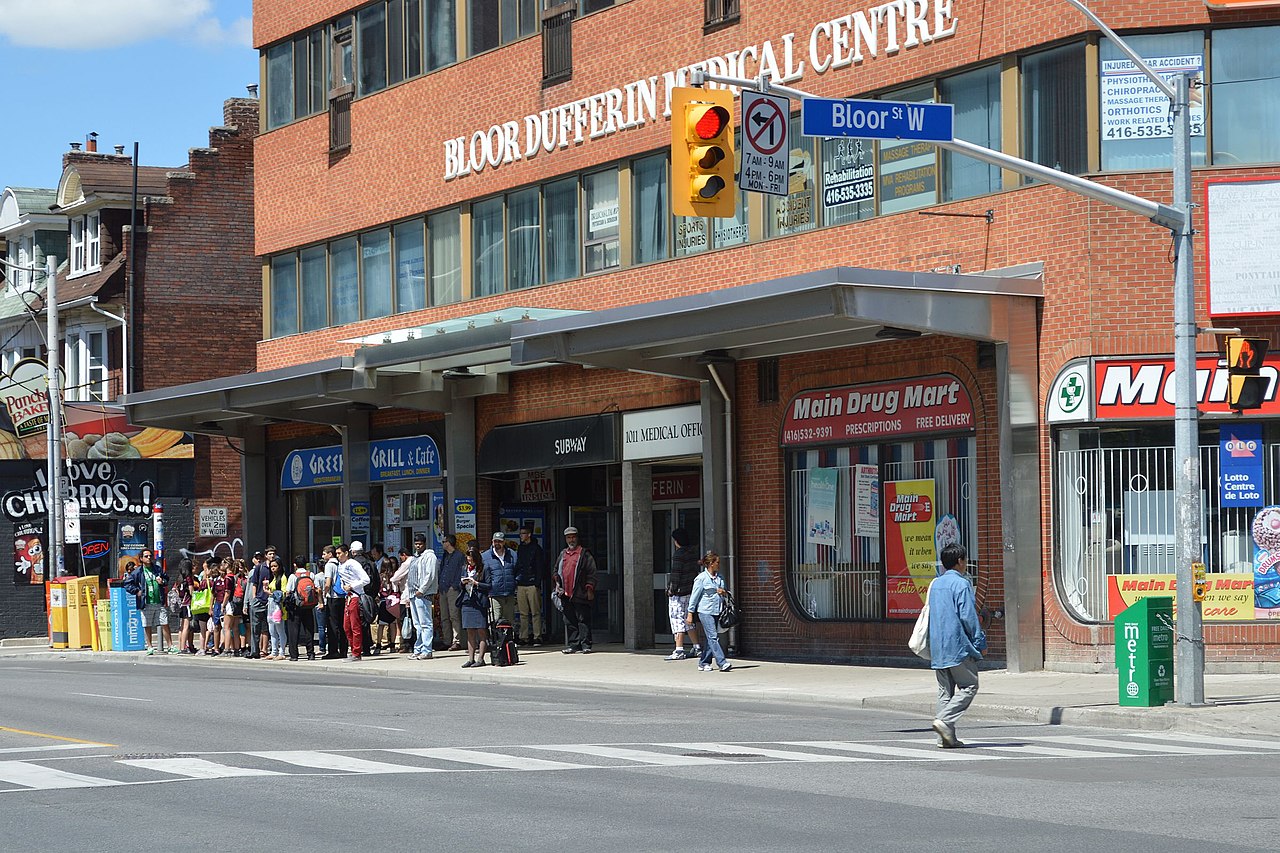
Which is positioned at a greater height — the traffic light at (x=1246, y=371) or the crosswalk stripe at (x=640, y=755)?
the traffic light at (x=1246, y=371)

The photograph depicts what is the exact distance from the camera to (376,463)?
35.2 metres

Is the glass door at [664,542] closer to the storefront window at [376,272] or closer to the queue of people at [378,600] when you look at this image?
the queue of people at [378,600]

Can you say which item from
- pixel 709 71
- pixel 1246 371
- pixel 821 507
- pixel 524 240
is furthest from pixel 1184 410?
pixel 524 240

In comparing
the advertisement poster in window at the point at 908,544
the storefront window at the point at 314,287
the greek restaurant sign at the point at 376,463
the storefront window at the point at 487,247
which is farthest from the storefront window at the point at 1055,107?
the storefront window at the point at 314,287

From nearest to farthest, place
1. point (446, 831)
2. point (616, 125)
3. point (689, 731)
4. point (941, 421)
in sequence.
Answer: point (446, 831) < point (689, 731) < point (941, 421) < point (616, 125)

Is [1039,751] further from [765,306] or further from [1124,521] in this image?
[765,306]

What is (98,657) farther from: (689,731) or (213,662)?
(689,731)

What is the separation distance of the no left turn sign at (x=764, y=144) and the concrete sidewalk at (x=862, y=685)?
571 centimetres

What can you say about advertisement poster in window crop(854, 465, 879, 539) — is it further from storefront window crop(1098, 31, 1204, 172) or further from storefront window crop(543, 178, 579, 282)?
storefront window crop(543, 178, 579, 282)

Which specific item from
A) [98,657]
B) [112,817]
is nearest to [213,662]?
[98,657]

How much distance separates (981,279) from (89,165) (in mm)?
33730

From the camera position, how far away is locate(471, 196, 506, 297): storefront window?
31.7 meters

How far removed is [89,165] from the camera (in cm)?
4872

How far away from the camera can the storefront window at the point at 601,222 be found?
29047mm
